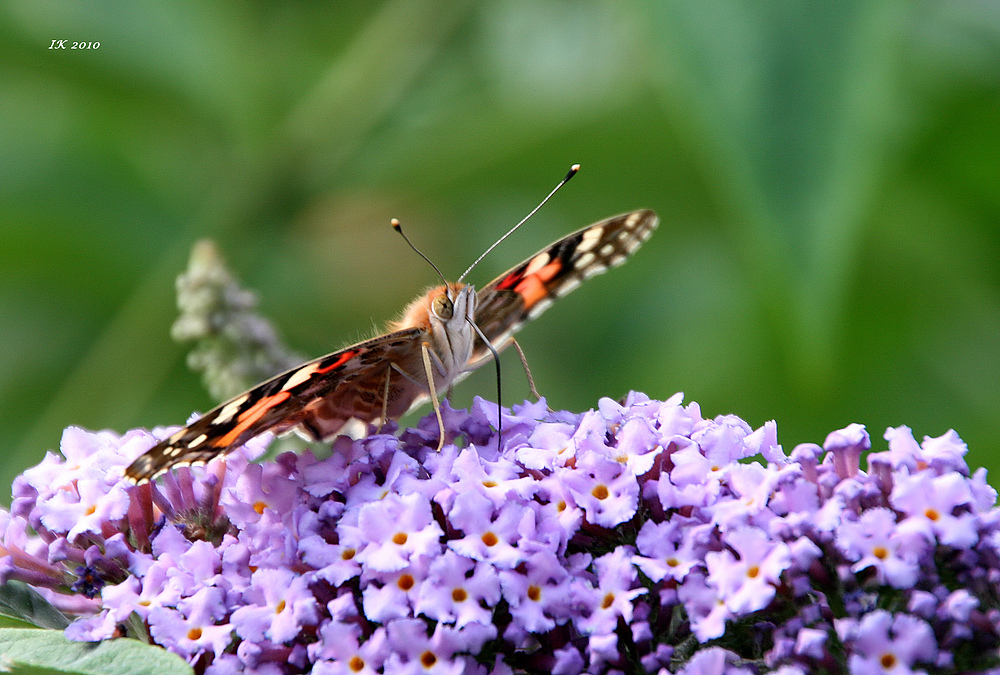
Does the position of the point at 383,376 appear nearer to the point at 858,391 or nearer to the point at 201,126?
the point at 858,391

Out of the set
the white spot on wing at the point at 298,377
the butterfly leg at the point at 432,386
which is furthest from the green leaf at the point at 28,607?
the butterfly leg at the point at 432,386

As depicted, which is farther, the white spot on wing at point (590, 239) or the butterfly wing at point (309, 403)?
the white spot on wing at point (590, 239)

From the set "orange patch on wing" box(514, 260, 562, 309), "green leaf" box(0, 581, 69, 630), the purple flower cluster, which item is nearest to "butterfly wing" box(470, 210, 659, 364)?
"orange patch on wing" box(514, 260, 562, 309)

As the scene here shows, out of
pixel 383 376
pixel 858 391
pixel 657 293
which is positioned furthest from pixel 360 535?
pixel 657 293

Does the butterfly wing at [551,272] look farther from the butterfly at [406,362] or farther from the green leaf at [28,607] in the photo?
the green leaf at [28,607]

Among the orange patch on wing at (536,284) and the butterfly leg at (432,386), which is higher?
the orange patch on wing at (536,284)

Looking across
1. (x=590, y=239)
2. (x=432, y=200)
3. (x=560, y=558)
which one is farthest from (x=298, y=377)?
(x=432, y=200)

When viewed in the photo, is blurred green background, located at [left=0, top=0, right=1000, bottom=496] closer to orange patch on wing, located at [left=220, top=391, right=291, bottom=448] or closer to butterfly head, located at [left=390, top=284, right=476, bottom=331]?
butterfly head, located at [left=390, top=284, right=476, bottom=331]
